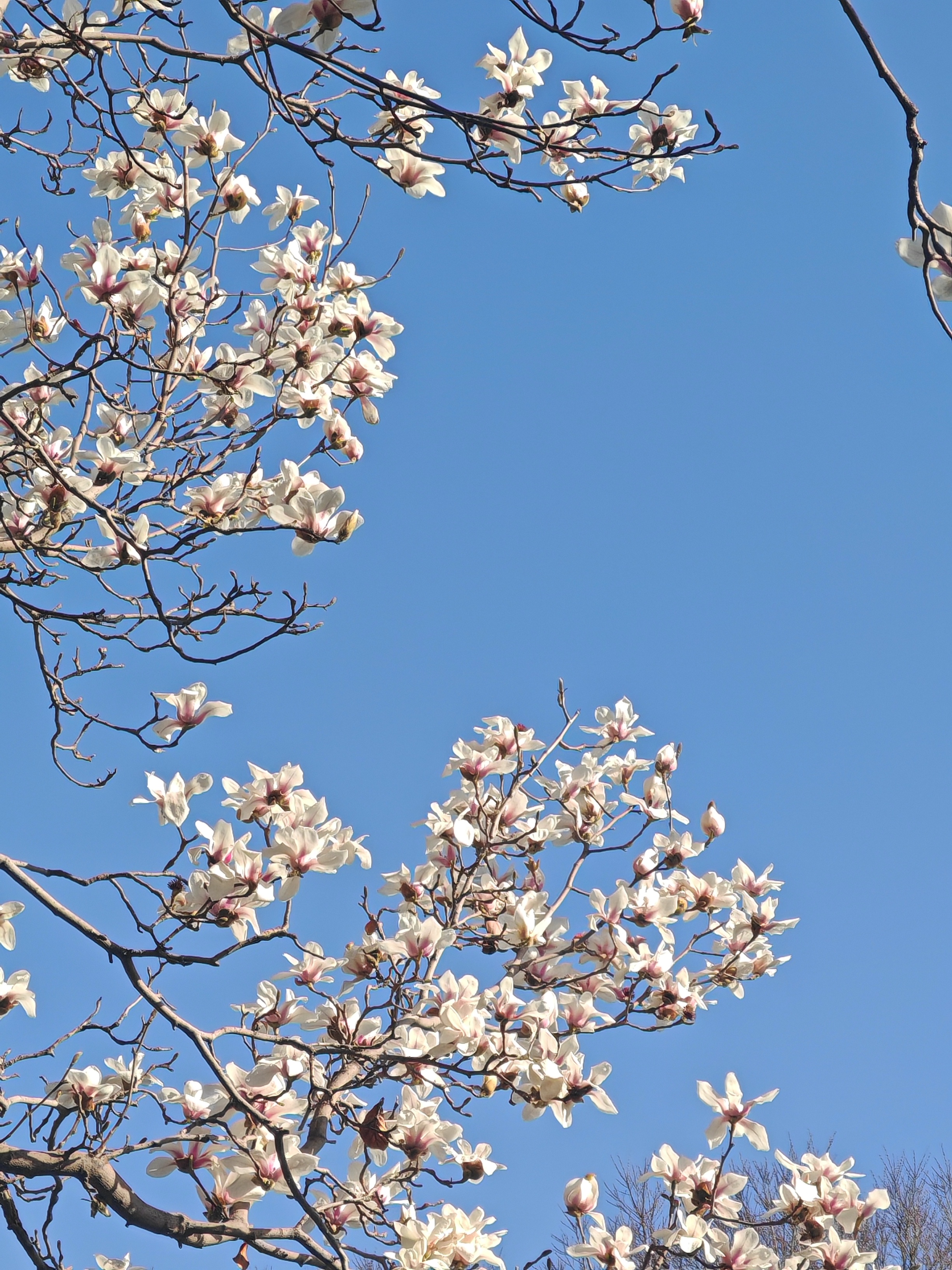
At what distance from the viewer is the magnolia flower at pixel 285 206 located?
367 centimetres

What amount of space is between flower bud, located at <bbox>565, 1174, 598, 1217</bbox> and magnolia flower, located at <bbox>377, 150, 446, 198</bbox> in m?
2.75

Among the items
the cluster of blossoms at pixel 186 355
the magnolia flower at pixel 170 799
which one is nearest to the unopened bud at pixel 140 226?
the cluster of blossoms at pixel 186 355

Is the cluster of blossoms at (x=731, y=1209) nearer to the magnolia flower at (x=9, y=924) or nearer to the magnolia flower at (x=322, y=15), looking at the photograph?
the magnolia flower at (x=9, y=924)

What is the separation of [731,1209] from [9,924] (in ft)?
6.87

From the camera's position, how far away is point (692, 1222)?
3223 millimetres

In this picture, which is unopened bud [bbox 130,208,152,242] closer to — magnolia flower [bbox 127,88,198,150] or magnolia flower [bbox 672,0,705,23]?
magnolia flower [bbox 127,88,198,150]

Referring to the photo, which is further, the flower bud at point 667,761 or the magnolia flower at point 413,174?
the flower bud at point 667,761

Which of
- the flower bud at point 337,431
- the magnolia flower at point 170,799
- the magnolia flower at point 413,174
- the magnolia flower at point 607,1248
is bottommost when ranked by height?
the magnolia flower at point 607,1248

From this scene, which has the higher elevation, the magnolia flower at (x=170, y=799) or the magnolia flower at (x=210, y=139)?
the magnolia flower at (x=210, y=139)

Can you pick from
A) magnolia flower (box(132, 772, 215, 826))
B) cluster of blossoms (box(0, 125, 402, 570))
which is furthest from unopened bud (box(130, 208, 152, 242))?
magnolia flower (box(132, 772, 215, 826))

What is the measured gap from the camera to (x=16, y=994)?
2.70 metres

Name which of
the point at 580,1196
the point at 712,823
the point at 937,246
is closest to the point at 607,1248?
the point at 580,1196

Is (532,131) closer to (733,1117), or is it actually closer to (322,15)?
(322,15)

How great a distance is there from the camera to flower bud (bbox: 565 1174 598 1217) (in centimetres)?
321
